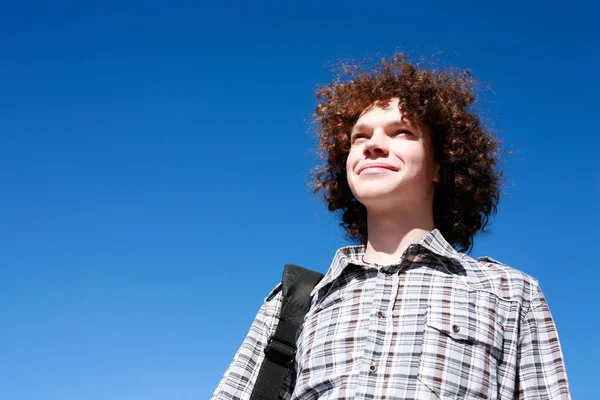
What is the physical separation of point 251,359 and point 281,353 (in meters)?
0.33

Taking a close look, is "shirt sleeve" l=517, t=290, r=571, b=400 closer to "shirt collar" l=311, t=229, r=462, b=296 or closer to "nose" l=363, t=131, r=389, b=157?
"shirt collar" l=311, t=229, r=462, b=296

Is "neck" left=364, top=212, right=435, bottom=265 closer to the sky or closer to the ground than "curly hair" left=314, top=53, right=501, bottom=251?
closer to the ground

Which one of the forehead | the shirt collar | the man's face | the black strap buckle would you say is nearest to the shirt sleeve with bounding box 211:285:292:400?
the black strap buckle

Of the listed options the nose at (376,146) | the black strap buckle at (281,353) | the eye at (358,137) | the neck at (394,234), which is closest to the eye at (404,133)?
the nose at (376,146)

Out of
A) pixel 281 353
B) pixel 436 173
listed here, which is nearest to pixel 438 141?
pixel 436 173

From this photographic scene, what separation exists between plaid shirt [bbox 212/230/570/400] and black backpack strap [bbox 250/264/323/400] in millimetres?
71

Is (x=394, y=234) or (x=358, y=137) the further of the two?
(x=358, y=137)

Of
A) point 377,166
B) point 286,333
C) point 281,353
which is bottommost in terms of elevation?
point 281,353

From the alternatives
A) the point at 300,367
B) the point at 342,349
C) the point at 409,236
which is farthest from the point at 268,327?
the point at 409,236

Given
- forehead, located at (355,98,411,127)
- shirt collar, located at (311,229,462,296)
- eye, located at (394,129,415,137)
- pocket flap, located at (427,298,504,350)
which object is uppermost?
forehead, located at (355,98,411,127)

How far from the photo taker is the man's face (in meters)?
4.33

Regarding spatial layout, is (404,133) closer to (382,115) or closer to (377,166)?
(382,115)

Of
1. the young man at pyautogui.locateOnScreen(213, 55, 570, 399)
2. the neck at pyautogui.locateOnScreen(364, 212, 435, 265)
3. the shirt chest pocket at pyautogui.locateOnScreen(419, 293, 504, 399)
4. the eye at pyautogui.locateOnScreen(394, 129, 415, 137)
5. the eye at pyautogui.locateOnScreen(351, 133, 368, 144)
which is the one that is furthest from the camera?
the eye at pyautogui.locateOnScreen(351, 133, 368, 144)

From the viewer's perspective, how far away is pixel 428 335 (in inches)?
146
